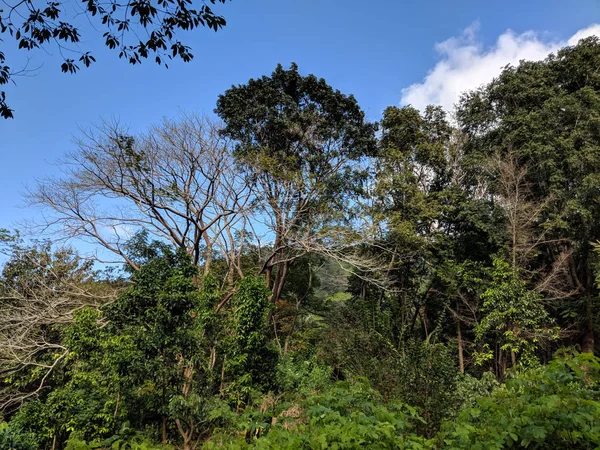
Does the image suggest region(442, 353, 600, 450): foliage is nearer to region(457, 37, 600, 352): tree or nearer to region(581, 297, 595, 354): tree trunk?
region(457, 37, 600, 352): tree

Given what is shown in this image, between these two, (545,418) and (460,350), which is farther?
(460,350)

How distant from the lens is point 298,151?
12.8 m

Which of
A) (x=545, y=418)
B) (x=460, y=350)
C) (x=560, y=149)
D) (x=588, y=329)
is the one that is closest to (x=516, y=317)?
(x=460, y=350)

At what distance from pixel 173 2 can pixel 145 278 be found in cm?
419

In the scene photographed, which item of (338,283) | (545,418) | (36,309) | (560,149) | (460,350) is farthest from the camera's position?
(338,283)

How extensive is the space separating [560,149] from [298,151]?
321 inches

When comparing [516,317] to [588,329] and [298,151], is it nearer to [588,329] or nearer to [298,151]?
[588,329]

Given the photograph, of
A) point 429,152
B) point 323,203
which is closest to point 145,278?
point 323,203

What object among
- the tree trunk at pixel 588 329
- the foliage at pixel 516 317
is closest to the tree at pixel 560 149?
the tree trunk at pixel 588 329

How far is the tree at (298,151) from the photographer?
36.4 feet

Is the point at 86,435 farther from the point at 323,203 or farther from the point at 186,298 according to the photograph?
the point at 323,203

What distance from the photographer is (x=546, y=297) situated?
10.8 meters

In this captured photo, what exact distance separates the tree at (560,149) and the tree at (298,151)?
4.63 meters

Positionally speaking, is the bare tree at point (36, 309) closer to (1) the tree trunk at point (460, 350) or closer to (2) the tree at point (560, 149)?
(1) the tree trunk at point (460, 350)
